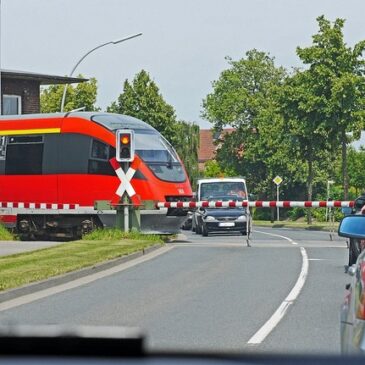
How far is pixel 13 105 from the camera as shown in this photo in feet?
175

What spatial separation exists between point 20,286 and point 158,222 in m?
14.5

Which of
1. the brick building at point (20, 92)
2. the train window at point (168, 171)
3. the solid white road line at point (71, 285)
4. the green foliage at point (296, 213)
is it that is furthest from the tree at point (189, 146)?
the solid white road line at point (71, 285)

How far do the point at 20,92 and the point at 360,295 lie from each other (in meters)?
49.8

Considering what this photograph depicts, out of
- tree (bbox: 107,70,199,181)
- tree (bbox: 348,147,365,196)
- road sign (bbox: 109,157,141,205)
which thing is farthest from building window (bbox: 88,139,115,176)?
tree (bbox: 348,147,365,196)

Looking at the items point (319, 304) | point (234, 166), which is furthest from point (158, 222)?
point (234, 166)

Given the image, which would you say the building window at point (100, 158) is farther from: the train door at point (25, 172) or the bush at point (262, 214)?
the bush at point (262, 214)

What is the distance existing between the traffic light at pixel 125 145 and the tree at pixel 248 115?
→ 56.0m

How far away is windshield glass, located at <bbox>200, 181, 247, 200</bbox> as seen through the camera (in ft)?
129

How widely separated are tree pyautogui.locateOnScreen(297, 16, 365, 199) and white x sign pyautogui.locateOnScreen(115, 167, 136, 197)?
26.6m

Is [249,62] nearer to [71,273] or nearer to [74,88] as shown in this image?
[74,88]

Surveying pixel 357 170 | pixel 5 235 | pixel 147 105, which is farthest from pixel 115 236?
pixel 357 170

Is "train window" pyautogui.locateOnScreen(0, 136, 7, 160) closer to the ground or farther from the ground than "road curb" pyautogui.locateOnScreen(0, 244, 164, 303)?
farther from the ground

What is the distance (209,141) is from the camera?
172375 mm

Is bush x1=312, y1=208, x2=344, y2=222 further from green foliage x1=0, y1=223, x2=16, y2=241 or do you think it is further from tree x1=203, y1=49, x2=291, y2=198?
green foliage x1=0, y1=223, x2=16, y2=241
